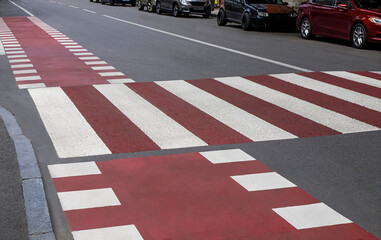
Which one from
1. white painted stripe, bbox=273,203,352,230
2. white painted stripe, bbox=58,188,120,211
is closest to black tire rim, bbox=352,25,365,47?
white painted stripe, bbox=273,203,352,230

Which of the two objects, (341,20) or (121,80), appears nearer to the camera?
(121,80)

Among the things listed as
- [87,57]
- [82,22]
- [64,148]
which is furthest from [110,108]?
[82,22]

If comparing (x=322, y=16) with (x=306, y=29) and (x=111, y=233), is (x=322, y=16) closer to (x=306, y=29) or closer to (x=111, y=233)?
(x=306, y=29)

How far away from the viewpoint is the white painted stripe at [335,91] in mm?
9844

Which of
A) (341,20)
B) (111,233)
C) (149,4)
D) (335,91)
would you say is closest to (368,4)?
(341,20)

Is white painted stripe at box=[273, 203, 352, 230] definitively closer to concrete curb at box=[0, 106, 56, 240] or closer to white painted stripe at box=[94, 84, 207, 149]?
concrete curb at box=[0, 106, 56, 240]

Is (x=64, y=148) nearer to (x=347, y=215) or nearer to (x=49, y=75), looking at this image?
(x=347, y=215)

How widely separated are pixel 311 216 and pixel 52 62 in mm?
10367

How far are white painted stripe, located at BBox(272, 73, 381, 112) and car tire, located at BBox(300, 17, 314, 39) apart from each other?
8.72 m

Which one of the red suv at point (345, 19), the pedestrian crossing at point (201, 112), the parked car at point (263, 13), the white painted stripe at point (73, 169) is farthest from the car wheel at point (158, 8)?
the white painted stripe at point (73, 169)

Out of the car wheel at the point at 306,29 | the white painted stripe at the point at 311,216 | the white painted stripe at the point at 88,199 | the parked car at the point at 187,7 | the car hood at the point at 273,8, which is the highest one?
the white painted stripe at the point at 311,216

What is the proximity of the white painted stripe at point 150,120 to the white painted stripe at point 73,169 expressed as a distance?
3.43ft

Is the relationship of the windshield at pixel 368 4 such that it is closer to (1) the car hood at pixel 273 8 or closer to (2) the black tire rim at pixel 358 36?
(2) the black tire rim at pixel 358 36

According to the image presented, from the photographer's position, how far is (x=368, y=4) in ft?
61.4
